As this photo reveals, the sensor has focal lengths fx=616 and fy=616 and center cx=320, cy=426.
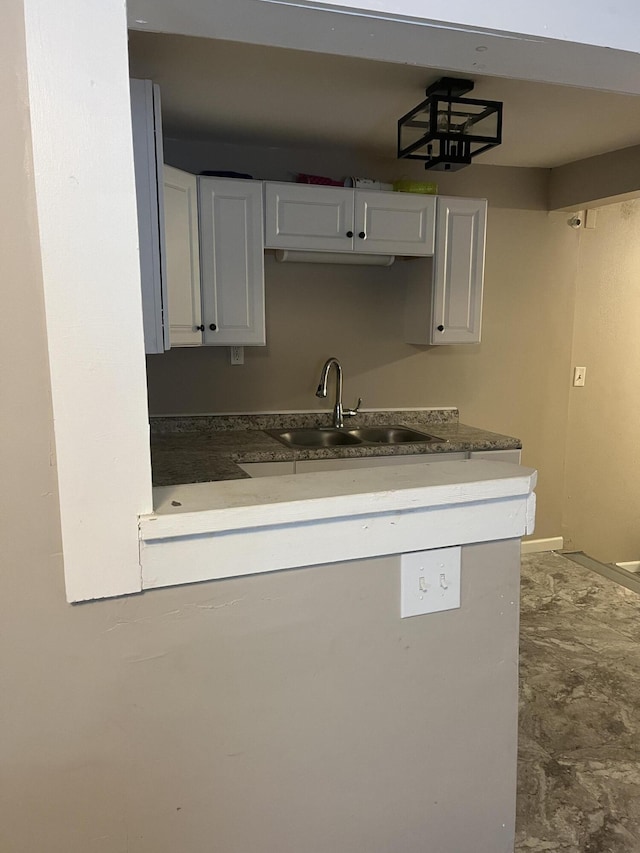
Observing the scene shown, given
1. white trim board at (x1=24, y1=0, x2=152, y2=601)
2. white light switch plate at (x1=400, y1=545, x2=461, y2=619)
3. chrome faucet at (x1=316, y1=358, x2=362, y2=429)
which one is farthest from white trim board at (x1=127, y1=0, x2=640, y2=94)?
chrome faucet at (x1=316, y1=358, x2=362, y2=429)

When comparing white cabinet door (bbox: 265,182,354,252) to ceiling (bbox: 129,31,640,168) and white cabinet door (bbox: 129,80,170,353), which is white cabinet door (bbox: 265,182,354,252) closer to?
ceiling (bbox: 129,31,640,168)

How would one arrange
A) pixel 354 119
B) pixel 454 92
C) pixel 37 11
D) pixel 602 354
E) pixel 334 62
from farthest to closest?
pixel 602 354
pixel 354 119
pixel 454 92
pixel 334 62
pixel 37 11

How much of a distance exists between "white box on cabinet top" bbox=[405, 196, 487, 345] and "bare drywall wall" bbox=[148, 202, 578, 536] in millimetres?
130

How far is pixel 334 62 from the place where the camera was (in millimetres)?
2066

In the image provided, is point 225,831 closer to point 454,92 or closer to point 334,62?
point 334,62

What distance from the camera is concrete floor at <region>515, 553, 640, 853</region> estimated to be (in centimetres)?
172

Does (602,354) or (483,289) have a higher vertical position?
(483,289)

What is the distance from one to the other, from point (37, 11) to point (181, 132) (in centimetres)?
240

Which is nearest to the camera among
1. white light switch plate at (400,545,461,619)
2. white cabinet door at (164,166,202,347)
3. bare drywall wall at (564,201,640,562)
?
white light switch plate at (400,545,461,619)

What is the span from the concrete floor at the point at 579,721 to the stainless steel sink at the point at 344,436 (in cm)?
104

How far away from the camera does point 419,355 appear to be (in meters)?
3.55

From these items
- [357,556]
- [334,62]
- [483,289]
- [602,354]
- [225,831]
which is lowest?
[225,831]

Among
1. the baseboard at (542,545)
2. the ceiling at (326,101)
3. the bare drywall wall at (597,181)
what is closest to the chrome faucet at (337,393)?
the ceiling at (326,101)

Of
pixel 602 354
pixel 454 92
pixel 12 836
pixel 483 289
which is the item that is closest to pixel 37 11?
pixel 12 836
